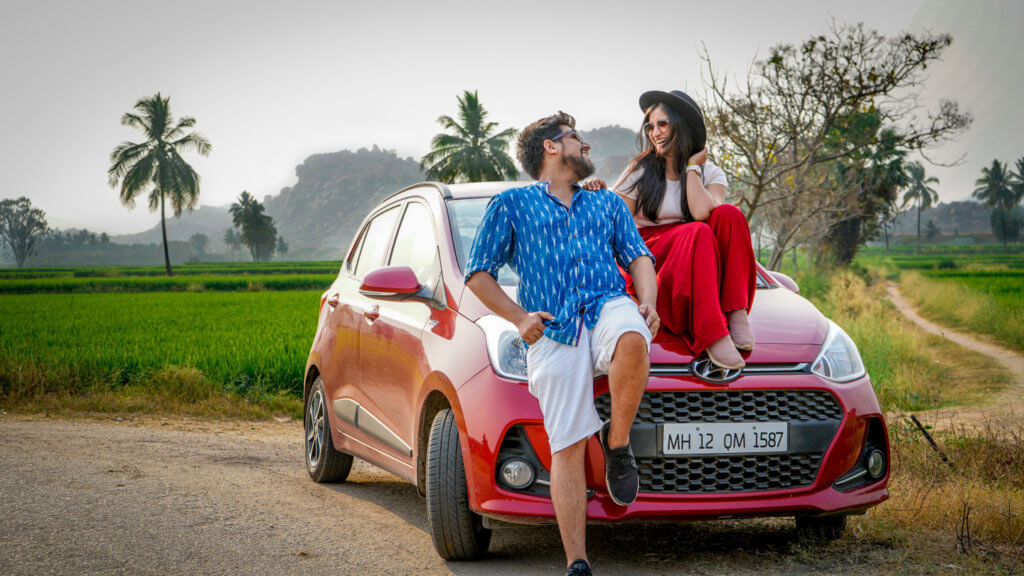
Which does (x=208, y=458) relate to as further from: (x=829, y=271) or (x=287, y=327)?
(x=829, y=271)

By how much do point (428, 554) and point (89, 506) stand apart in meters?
2.07

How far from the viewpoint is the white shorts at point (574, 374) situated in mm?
3576

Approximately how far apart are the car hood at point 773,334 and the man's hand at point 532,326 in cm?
50

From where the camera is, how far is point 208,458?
23.6 feet

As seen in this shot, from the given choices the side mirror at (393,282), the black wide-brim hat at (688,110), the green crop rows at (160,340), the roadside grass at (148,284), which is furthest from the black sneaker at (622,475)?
the roadside grass at (148,284)

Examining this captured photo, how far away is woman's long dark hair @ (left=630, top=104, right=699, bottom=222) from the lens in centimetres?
470

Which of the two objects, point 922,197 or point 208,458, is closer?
point 208,458

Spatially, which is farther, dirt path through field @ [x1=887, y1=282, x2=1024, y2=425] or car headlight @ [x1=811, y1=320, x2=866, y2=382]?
dirt path through field @ [x1=887, y1=282, x2=1024, y2=425]

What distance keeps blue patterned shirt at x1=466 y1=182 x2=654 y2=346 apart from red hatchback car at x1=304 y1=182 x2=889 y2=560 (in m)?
0.29

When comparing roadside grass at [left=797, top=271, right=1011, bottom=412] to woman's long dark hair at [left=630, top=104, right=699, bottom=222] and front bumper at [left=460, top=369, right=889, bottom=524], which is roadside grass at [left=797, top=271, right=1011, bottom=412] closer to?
woman's long dark hair at [left=630, top=104, right=699, bottom=222]

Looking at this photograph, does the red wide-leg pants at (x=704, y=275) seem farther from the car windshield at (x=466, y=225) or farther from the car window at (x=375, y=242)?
the car window at (x=375, y=242)

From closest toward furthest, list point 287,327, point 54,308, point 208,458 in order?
point 208,458 → point 287,327 → point 54,308

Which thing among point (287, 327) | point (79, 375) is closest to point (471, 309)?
point (79, 375)

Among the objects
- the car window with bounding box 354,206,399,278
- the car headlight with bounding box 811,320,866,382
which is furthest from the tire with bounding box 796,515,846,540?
the car window with bounding box 354,206,399,278
